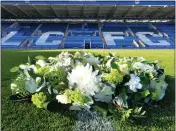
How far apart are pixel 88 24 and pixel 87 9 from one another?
11.2 feet

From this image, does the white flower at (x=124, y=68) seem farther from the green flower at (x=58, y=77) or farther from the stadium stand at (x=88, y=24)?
the stadium stand at (x=88, y=24)

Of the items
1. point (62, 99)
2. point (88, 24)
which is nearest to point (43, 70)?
point (62, 99)

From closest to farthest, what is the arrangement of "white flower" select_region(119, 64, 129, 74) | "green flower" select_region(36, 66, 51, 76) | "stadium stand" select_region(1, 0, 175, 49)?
"white flower" select_region(119, 64, 129, 74) → "green flower" select_region(36, 66, 51, 76) → "stadium stand" select_region(1, 0, 175, 49)

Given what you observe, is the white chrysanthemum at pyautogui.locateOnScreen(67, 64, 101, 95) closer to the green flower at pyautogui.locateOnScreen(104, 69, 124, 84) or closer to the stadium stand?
the green flower at pyautogui.locateOnScreen(104, 69, 124, 84)

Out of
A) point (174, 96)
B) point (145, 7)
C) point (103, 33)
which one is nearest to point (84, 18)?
point (103, 33)

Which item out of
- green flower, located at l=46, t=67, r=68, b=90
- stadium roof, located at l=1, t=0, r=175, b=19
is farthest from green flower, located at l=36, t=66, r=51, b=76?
stadium roof, located at l=1, t=0, r=175, b=19

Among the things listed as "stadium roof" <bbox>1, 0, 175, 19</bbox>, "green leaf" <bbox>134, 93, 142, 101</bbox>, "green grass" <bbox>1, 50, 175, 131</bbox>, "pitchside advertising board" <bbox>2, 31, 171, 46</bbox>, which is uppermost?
"stadium roof" <bbox>1, 0, 175, 19</bbox>

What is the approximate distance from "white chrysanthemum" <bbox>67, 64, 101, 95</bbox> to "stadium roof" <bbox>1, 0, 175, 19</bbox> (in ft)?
88.4

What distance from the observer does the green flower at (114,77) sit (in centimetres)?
351

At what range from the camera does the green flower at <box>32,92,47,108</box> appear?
3496mm

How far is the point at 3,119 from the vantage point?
350 centimetres

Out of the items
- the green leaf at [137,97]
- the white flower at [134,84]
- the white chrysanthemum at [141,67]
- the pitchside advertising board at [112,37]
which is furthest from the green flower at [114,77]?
the pitchside advertising board at [112,37]

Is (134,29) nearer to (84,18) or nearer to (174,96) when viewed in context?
(84,18)

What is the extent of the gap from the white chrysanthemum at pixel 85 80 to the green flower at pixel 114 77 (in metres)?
0.09
